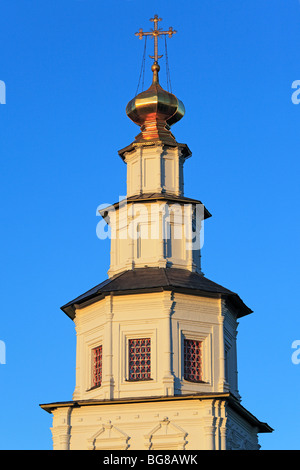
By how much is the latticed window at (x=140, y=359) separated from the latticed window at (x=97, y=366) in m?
1.13

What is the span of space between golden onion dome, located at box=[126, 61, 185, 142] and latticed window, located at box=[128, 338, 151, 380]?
7.18m

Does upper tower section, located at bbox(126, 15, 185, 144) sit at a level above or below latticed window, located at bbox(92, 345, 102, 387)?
above

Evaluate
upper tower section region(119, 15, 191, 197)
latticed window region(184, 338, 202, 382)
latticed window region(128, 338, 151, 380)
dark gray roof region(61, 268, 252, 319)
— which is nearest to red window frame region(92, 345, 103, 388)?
latticed window region(128, 338, 151, 380)

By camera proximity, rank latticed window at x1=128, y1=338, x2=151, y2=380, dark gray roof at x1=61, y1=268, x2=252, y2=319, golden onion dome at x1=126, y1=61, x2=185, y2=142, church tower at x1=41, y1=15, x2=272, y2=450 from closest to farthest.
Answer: church tower at x1=41, y1=15, x2=272, y2=450
latticed window at x1=128, y1=338, x2=151, y2=380
dark gray roof at x1=61, y1=268, x2=252, y2=319
golden onion dome at x1=126, y1=61, x2=185, y2=142

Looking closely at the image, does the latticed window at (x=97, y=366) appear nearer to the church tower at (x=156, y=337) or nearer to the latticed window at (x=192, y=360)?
the church tower at (x=156, y=337)

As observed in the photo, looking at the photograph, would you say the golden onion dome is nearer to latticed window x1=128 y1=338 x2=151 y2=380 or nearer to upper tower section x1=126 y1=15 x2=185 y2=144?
upper tower section x1=126 y1=15 x2=185 y2=144

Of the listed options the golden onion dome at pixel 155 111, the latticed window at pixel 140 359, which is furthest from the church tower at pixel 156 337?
the golden onion dome at pixel 155 111

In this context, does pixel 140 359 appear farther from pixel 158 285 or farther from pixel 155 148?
pixel 155 148

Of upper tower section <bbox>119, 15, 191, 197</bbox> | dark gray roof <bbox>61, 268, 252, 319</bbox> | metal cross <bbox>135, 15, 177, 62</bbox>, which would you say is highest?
metal cross <bbox>135, 15, 177, 62</bbox>

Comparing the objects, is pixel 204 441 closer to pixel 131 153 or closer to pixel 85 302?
pixel 85 302

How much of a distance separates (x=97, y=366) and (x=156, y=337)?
7.06 feet

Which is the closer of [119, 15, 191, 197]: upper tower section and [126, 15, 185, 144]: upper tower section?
[119, 15, 191, 197]: upper tower section

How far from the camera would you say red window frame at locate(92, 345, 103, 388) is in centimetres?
3800

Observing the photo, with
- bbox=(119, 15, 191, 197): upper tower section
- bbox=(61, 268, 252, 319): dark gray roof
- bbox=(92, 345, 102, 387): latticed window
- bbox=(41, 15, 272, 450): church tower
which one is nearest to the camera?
bbox=(41, 15, 272, 450): church tower
